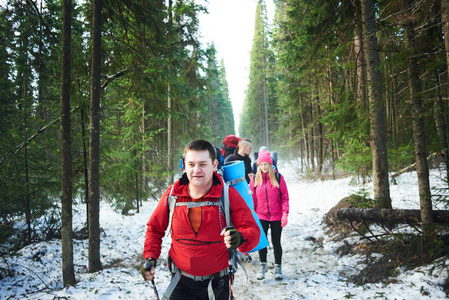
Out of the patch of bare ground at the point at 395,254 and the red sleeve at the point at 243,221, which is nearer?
the red sleeve at the point at 243,221

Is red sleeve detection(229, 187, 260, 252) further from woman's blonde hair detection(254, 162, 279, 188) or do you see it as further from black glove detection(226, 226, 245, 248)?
woman's blonde hair detection(254, 162, 279, 188)

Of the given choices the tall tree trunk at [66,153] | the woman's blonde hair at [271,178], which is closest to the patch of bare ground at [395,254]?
the woman's blonde hair at [271,178]

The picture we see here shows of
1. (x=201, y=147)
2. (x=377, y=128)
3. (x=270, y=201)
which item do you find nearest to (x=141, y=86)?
(x=270, y=201)

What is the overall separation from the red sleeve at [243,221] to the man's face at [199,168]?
0.32m

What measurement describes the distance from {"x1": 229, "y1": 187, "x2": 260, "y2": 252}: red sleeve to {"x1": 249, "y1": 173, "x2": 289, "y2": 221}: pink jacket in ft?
10.0

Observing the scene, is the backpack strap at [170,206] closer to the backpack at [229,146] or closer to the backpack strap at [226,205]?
the backpack strap at [226,205]

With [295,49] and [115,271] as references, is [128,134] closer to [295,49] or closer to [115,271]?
[115,271]

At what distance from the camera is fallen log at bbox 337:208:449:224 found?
4727mm

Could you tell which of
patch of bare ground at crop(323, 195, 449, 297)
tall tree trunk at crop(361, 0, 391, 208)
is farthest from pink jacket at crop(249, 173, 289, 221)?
tall tree trunk at crop(361, 0, 391, 208)

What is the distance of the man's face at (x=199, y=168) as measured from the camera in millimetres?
2361

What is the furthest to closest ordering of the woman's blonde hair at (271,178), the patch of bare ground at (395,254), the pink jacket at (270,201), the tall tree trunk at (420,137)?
the woman's blonde hair at (271,178)
the pink jacket at (270,201)
the tall tree trunk at (420,137)
the patch of bare ground at (395,254)

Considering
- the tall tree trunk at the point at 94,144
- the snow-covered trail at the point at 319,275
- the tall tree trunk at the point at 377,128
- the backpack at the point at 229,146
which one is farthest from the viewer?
the backpack at the point at 229,146

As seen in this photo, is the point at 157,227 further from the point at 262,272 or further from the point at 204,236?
the point at 262,272

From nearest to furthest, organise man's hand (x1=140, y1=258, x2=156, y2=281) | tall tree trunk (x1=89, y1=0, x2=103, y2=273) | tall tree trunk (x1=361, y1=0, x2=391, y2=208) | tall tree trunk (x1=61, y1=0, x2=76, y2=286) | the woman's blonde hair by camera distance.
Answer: man's hand (x1=140, y1=258, x2=156, y2=281), tall tree trunk (x1=61, y1=0, x2=76, y2=286), the woman's blonde hair, tall tree trunk (x1=89, y1=0, x2=103, y2=273), tall tree trunk (x1=361, y1=0, x2=391, y2=208)
